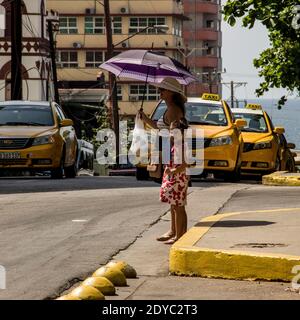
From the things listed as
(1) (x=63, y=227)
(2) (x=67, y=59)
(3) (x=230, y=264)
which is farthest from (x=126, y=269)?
(2) (x=67, y=59)

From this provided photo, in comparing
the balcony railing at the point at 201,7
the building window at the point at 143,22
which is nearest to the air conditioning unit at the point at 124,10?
the building window at the point at 143,22

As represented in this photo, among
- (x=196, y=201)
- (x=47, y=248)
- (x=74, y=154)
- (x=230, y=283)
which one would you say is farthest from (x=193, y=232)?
(x=74, y=154)

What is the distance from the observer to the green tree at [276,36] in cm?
2770

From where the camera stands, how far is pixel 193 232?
1472 cm

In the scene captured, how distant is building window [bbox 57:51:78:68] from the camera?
414 feet

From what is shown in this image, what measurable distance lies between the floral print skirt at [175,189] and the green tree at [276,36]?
486 inches

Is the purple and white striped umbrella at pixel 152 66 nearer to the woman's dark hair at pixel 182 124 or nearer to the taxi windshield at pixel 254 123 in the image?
the woman's dark hair at pixel 182 124

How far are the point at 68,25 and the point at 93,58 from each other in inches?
149

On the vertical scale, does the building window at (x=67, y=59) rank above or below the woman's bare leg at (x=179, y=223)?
above

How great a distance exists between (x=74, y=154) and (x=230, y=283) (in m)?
19.1

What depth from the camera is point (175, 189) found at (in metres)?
15.3

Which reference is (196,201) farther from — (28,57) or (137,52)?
(28,57)

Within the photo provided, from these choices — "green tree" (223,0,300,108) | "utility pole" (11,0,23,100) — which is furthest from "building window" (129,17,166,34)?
"green tree" (223,0,300,108)

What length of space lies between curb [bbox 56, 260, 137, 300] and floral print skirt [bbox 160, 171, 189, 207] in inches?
99.7
